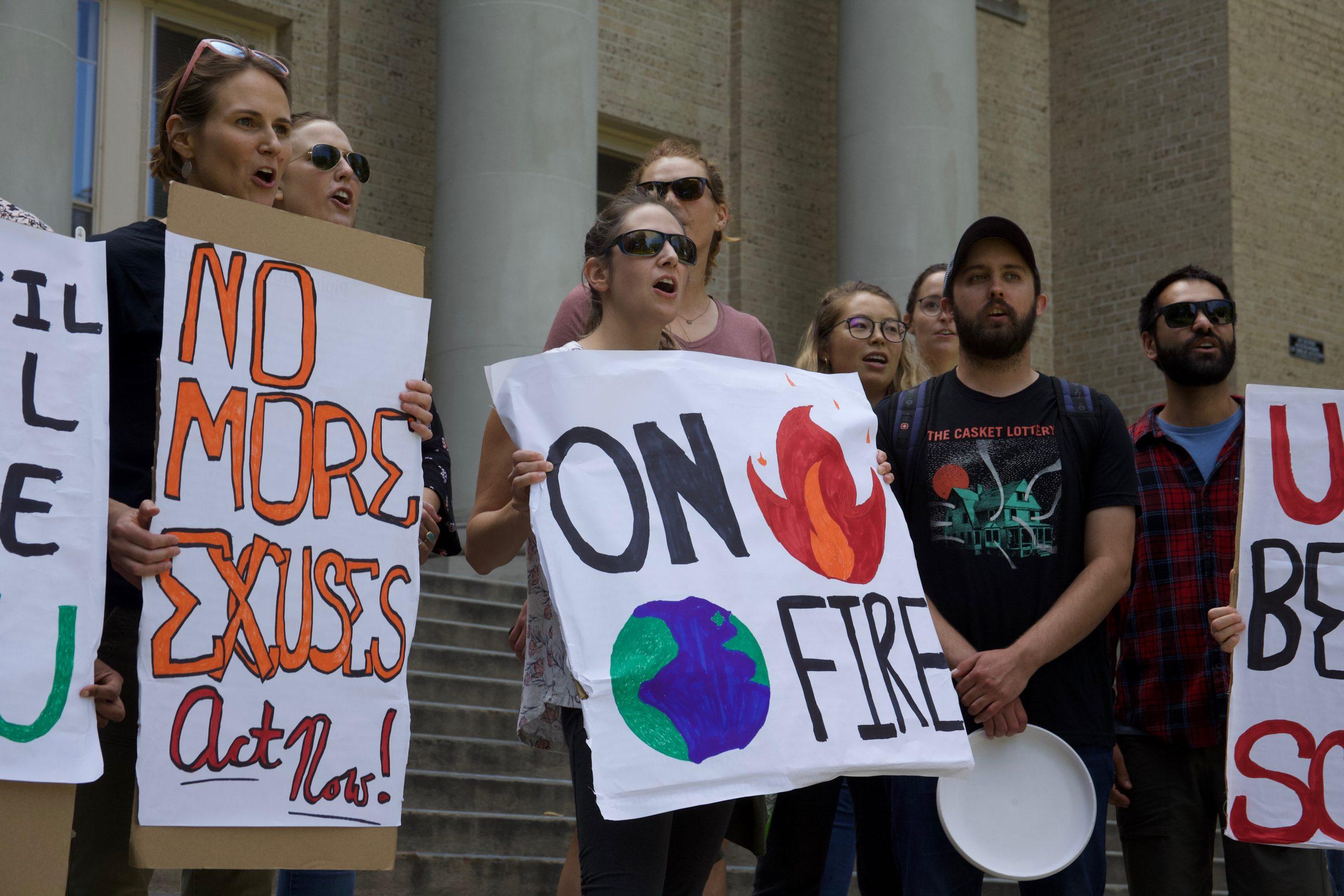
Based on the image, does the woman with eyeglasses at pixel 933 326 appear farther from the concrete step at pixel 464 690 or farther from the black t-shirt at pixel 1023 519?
the concrete step at pixel 464 690

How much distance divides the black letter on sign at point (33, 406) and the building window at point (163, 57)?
8.83 meters

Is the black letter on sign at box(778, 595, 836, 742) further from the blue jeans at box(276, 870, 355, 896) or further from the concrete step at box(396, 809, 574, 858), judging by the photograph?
the concrete step at box(396, 809, 574, 858)

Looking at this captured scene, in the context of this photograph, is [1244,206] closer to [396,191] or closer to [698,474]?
[396,191]

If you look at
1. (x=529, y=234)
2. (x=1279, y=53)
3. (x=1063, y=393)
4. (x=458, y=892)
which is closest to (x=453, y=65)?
(x=529, y=234)

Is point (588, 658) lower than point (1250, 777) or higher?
higher

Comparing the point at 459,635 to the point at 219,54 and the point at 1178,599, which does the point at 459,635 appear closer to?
the point at 1178,599

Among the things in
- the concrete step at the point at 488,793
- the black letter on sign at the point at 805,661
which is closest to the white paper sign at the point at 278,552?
the black letter on sign at the point at 805,661

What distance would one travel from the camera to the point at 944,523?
A: 12.3 ft

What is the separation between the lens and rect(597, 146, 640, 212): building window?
1420cm

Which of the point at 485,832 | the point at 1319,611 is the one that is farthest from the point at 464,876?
the point at 1319,611

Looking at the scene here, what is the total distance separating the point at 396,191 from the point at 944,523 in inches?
375

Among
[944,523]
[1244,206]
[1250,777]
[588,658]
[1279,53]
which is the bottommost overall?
[1250,777]

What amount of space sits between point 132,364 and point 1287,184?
1482 centimetres

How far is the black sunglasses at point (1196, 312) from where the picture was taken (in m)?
4.43
